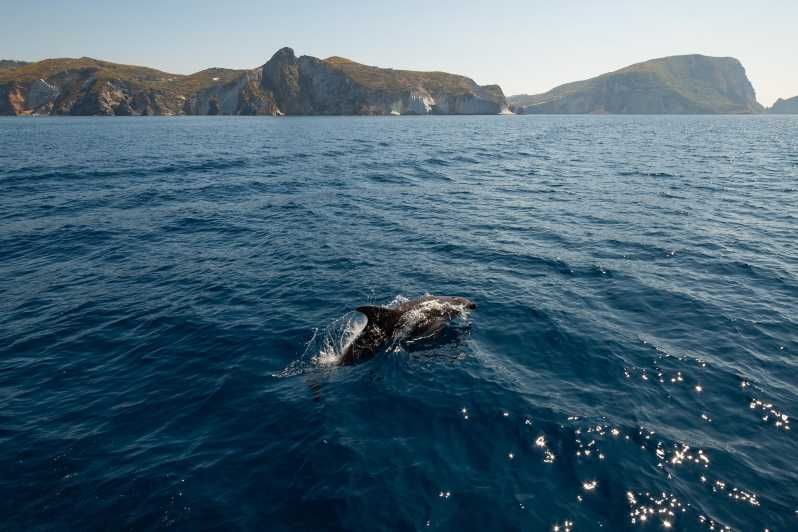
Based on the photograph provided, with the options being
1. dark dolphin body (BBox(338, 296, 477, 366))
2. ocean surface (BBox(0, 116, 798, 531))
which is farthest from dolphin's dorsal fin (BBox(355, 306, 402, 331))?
ocean surface (BBox(0, 116, 798, 531))

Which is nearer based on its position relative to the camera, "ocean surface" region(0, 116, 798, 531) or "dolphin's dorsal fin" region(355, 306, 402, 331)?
"ocean surface" region(0, 116, 798, 531)

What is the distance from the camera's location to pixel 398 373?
46.3 feet

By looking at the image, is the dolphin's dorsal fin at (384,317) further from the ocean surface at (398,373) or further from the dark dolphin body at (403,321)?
the ocean surface at (398,373)

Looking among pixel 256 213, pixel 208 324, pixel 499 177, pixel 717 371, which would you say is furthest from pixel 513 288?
pixel 499 177

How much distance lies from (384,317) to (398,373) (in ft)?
7.30

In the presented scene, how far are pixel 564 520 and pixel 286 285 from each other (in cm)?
1525

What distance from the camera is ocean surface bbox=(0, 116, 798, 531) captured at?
934 cm

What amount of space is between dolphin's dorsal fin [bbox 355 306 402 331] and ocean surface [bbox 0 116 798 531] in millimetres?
1017

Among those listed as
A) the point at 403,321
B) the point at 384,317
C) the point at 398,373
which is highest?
the point at 384,317

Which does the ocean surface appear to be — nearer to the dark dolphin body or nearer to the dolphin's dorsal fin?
the dark dolphin body

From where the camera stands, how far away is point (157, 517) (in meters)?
8.91

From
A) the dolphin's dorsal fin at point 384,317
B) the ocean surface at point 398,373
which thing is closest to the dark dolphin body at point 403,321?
the dolphin's dorsal fin at point 384,317

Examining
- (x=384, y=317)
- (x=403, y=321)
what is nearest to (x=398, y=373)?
(x=384, y=317)

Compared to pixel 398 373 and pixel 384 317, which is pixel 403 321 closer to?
pixel 384 317
